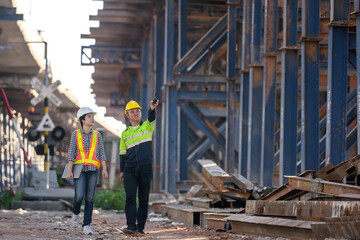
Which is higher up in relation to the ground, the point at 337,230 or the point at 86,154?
the point at 86,154

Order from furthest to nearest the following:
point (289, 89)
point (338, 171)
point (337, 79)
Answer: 1. point (289, 89)
2. point (337, 79)
3. point (338, 171)

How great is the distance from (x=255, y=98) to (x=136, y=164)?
679 cm

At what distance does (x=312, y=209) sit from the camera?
10.0 m

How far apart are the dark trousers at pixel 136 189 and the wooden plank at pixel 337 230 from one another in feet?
10.5

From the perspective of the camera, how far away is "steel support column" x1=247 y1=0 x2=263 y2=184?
17.6 m

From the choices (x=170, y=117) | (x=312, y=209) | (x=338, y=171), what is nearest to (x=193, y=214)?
(x=338, y=171)

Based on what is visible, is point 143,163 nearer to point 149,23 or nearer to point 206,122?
point 206,122

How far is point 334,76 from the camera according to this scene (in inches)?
489

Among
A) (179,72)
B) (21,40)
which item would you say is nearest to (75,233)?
(179,72)

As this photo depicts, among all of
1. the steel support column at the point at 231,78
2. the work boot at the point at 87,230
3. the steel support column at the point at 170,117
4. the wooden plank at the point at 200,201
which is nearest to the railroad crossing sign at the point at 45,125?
the steel support column at the point at 170,117

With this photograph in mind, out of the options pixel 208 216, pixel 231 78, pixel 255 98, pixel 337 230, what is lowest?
pixel 208 216

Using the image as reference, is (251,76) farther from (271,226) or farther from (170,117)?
(170,117)

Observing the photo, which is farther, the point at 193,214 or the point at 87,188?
the point at 193,214

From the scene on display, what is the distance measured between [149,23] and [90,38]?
11.4ft
